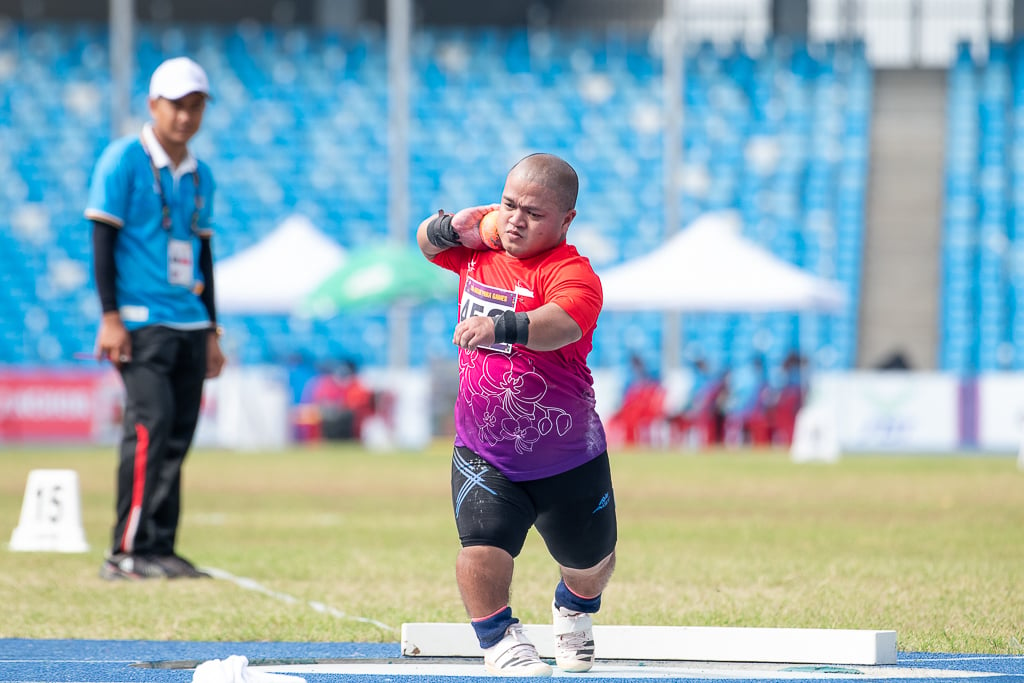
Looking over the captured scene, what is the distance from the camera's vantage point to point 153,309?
8391 mm

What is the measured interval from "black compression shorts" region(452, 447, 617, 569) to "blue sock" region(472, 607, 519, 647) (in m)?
0.20

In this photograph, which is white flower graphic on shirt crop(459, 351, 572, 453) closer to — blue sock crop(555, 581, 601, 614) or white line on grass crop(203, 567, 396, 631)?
blue sock crop(555, 581, 601, 614)

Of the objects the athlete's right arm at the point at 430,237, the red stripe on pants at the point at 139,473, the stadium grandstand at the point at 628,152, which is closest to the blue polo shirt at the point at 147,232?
the red stripe on pants at the point at 139,473

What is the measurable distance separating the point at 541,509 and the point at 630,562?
4298mm

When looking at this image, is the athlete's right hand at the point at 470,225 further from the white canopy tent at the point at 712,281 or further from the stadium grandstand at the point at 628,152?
the stadium grandstand at the point at 628,152

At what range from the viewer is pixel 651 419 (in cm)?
2819

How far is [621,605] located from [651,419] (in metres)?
20.7

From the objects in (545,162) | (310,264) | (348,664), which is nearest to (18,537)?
(348,664)

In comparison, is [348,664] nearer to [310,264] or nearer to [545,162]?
[545,162]

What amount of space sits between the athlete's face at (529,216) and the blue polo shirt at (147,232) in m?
3.46

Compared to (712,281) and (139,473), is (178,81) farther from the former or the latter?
(712,281)

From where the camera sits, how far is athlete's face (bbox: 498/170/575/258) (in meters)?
5.25

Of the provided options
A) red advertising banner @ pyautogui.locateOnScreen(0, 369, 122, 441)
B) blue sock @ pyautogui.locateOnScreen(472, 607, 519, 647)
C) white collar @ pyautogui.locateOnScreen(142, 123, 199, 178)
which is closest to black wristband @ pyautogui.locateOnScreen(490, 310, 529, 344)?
blue sock @ pyautogui.locateOnScreen(472, 607, 519, 647)

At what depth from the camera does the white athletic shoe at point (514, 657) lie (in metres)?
5.24
